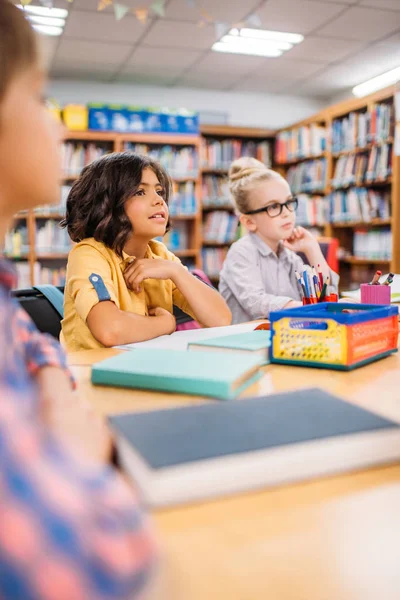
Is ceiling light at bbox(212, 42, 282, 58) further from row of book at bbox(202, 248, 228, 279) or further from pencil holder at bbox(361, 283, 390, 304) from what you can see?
pencil holder at bbox(361, 283, 390, 304)

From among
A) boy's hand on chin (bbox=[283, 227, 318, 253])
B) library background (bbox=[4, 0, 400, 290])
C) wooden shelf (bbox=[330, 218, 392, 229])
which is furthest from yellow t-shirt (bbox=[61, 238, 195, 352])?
wooden shelf (bbox=[330, 218, 392, 229])

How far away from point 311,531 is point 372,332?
25.3 inches

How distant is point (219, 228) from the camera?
5.71 meters

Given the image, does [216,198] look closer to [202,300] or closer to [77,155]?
[77,155]

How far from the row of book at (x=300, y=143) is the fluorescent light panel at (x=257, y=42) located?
76 centimetres

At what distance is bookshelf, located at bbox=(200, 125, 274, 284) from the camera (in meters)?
5.69

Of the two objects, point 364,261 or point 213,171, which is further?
point 213,171

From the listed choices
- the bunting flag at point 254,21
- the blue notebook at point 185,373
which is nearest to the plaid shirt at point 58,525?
the blue notebook at point 185,373

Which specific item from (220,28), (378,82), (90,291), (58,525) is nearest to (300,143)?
(220,28)

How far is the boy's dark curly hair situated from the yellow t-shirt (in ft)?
0.16

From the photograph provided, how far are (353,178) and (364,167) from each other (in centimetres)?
14

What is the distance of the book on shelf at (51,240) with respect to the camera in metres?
5.02

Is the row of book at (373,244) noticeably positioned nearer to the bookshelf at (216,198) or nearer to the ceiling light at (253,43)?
the bookshelf at (216,198)

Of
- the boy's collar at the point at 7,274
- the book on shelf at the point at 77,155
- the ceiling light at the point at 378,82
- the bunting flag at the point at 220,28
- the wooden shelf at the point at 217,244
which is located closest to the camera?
the boy's collar at the point at 7,274
